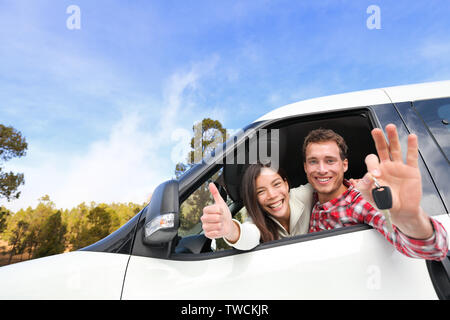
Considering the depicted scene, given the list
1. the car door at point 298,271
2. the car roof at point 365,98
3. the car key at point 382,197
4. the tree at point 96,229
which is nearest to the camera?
the car key at point 382,197

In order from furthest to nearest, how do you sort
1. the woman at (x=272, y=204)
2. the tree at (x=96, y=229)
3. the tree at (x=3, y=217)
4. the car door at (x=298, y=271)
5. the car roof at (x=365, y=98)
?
1. the tree at (x=96, y=229)
2. the tree at (x=3, y=217)
3. the woman at (x=272, y=204)
4. the car roof at (x=365, y=98)
5. the car door at (x=298, y=271)

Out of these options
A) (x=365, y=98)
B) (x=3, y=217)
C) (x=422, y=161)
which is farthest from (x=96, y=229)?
(x=422, y=161)

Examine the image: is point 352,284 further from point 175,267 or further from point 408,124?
point 408,124

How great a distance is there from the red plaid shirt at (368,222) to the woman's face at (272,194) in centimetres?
20

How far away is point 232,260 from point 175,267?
0.89 ft

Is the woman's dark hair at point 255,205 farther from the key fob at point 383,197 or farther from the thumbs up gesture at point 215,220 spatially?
the key fob at point 383,197

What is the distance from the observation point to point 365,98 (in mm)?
1469

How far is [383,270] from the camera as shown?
3.43 ft

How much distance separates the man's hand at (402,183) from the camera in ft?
2.84

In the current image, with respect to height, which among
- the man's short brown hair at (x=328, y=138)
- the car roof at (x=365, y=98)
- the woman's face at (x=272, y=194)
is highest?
the car roof at (x=365, y=98)

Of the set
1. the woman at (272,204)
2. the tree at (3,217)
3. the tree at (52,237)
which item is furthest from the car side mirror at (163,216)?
the tree at (52,237)

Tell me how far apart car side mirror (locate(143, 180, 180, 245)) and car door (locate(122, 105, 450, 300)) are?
160 mm

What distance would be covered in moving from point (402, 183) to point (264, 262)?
0.64 metres
